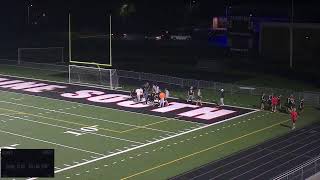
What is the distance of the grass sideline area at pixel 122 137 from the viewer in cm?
2170

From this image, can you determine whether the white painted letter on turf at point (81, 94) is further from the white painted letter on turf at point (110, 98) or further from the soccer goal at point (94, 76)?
the soccer goal at point (94, 76)

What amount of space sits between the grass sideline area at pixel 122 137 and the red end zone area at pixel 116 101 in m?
0.98

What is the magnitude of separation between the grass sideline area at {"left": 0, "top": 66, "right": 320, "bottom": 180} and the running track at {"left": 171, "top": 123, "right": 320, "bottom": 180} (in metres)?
0.61

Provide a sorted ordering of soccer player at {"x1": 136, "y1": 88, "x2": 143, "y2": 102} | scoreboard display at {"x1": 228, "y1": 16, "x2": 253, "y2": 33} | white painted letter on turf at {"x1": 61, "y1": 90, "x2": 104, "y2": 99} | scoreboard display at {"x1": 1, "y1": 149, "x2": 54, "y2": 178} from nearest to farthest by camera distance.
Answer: scoreboard display at {"x1": 1, "y1": 149, "x2": 54, "y2": 178} → soccer player at {"x1": 136, "y1": 88, "x2": 143, "y2": 102} → white painted letter on turf at {"x1": 61, "y1": 90, "x2": 104, "y2": 99} → scoreboard display at {"x1": 228, "y1": 16, "x2": 253, "y2": 33}

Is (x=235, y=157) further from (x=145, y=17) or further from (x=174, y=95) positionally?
(x=145, y=17)

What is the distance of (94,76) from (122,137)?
16.6 metres

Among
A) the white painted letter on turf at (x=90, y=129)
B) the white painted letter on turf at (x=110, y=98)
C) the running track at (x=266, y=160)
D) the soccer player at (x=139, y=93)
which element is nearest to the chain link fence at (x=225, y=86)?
the white painted letter on turf at (x=110, y=98)

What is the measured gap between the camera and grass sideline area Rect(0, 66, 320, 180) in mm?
21703

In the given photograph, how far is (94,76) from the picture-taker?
139 feet

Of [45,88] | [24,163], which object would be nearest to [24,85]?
[45,88]

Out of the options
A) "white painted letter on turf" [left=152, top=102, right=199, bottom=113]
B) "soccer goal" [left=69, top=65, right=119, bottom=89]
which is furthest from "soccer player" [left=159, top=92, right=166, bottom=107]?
"soccer goal" [left=69, top=65, right=119, bottom=89]

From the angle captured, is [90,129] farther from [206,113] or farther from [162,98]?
[206,113]

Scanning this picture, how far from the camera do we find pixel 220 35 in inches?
3056

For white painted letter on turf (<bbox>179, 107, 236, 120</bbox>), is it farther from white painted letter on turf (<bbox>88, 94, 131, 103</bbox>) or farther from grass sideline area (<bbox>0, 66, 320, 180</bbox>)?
white painted letter on turf (<bbox>88, 94, 131, 103</bbox>)
